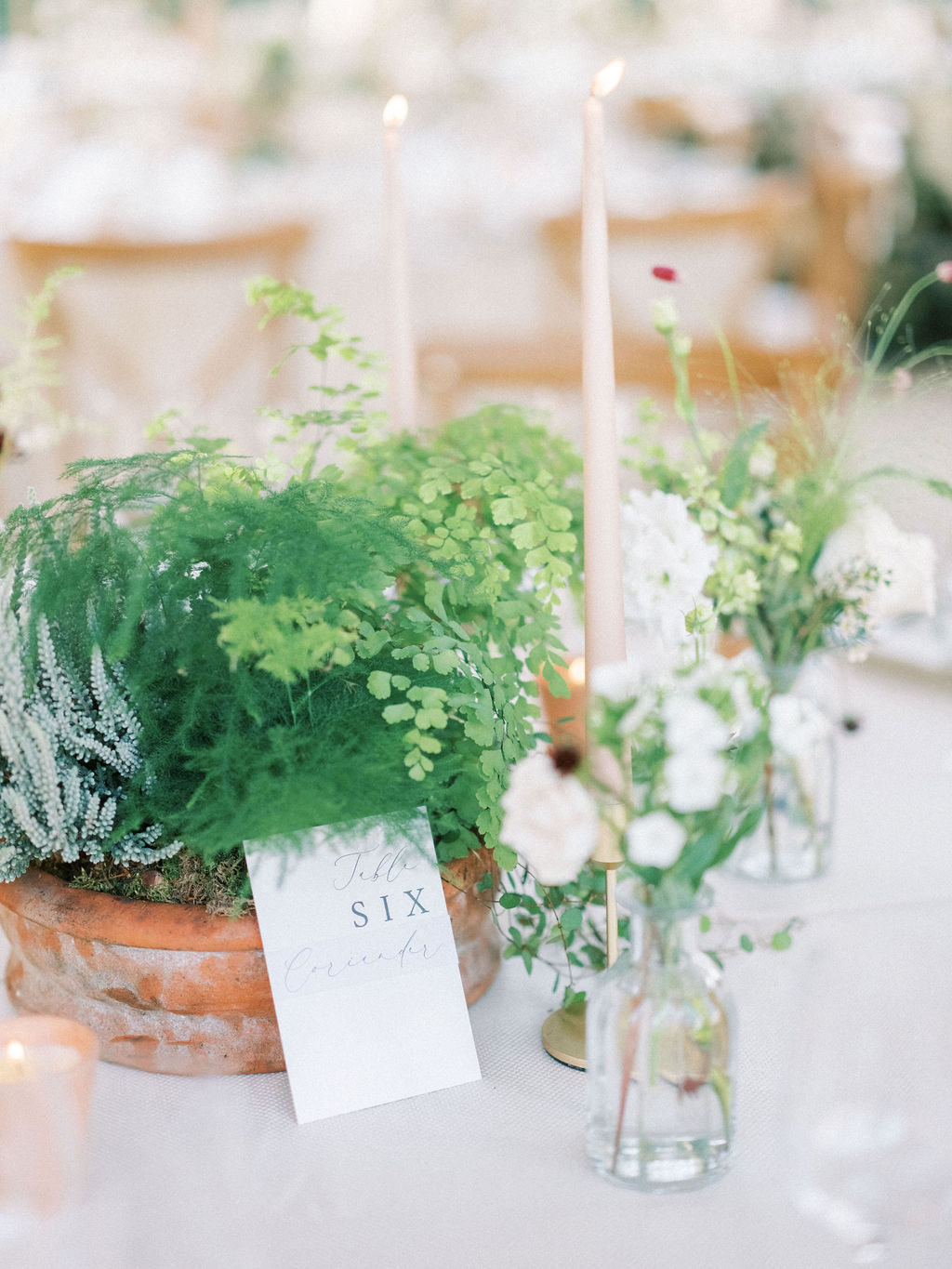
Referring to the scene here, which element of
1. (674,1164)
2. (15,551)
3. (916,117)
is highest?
(916,117)

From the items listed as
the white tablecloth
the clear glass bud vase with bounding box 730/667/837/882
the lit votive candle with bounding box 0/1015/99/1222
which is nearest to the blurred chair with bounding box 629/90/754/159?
the clear glass bud vase with bounding box 730/667/837/882

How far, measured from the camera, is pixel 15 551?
691 millimetres

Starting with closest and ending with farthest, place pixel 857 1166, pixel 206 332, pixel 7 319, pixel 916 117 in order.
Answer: pixel 857 1166 < pixel 206 332 < pixel 7 319 < pixel 916 117

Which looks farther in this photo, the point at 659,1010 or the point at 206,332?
the point at 206,332

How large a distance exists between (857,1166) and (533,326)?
3907 millimetres

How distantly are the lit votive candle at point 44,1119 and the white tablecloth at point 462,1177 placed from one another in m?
0.02

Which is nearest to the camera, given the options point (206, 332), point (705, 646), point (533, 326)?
point (705, 646)

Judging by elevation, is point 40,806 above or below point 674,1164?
above

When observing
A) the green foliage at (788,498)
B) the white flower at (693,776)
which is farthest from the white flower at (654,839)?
the green foliage at (788,498)

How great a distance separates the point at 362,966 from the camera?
0.67m

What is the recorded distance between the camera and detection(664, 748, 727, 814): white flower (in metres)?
0.50

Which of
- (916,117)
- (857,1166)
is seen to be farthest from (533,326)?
(857,1166)

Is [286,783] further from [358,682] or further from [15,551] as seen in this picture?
[15,551]

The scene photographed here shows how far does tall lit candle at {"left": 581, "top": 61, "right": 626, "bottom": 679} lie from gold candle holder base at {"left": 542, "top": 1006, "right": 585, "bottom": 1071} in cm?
22
